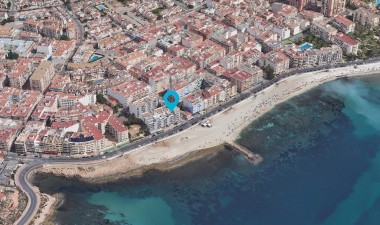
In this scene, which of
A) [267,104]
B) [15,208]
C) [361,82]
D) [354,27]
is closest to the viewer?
[15,208]

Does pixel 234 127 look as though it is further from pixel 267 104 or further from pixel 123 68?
pixel 123 68

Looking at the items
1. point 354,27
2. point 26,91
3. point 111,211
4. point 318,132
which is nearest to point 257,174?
point 318,132

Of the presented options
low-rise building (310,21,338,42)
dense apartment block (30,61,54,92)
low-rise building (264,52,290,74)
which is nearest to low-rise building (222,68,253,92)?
low-rise building (264,52,290,74)

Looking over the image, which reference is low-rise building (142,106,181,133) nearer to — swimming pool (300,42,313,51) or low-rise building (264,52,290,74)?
low-rise building (264,52,290,74)

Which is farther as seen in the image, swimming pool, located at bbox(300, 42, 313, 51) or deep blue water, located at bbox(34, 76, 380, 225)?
swimming pool, located at bbox(300, 42, 313, 51)

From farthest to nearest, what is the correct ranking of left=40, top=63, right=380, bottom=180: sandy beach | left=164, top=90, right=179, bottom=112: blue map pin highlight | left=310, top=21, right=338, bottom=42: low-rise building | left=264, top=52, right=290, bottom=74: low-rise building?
left=310, top=21, right=338, bottom=42: low-rise building, left=264, top=52, right=290, bottom=74: low-rise building, left=164, top=90, right=179, bottom=112: blue map pin highlight, left=40, top=63, right=380, bottom=180: sandy beach

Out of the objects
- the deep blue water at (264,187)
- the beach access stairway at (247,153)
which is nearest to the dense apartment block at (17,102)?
the deep blue water at (264,187)

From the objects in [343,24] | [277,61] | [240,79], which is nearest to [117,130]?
[240,79]
